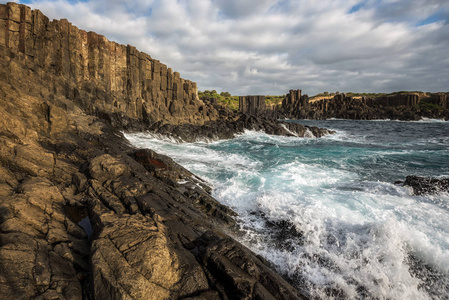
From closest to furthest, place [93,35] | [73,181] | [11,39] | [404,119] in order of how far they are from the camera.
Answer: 1. [73,181]
2. [11,39]
3. [93,35]
4. [404,119]

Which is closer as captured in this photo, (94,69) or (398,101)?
(94,69)

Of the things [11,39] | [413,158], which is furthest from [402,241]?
[11,39]

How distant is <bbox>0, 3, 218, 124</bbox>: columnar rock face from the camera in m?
17.8

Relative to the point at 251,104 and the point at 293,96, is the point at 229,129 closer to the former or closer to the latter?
the point at 251,104

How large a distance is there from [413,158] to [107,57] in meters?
30.0

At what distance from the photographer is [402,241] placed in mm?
6301

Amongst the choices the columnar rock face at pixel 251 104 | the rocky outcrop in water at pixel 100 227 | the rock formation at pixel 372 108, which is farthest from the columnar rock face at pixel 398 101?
the rocky outcrop in water at pixel 100 227

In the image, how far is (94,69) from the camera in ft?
73.0

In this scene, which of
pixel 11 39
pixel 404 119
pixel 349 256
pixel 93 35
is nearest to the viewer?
pixel 349 256

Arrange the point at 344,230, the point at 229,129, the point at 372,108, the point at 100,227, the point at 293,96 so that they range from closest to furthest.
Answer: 1. the point at 100,227
2. the point at 344,230
3. the point at 229,129
4. the point at 372,108
5. the point at 293,96

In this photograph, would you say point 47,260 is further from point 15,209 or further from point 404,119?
point 404,119

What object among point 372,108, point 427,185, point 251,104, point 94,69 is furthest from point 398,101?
point 94,69

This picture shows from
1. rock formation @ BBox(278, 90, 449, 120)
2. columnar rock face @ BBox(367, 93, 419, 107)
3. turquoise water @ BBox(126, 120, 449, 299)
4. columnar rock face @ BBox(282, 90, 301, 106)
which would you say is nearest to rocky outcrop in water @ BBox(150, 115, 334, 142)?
turquoise water @ BBox(126, 120, 449, 299)

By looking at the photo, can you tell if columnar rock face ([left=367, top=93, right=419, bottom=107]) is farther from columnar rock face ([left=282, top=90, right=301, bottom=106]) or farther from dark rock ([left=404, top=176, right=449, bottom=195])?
dark rock ([left=404, top=176, right=449, bottom=195])
